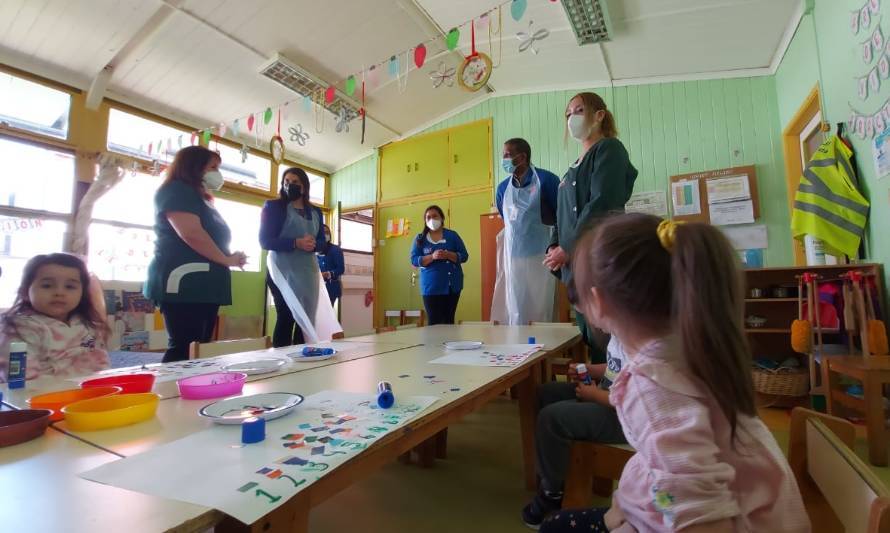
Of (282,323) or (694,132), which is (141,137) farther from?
(694,132)

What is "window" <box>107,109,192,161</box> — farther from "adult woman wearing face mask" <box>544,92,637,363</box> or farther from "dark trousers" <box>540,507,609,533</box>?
"dark trousers" <box>540,507,609,533</box>

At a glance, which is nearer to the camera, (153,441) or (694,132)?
(153,441)

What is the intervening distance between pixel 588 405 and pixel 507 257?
5.16 feet

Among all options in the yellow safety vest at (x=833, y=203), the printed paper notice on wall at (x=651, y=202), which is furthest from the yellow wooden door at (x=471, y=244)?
the yellow safety vest at (x=833, y=203)

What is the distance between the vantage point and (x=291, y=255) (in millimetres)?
2213

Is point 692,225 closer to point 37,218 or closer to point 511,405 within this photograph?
point 511,405

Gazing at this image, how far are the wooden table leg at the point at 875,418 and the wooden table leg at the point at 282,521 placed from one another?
7.06ft

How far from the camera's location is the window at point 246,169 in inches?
181

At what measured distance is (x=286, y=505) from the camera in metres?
0.40

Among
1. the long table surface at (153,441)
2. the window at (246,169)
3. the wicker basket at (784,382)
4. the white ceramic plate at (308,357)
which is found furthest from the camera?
the window at (246,169)

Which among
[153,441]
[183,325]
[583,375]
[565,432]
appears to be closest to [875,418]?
[583,375]

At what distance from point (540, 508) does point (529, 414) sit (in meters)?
0.27

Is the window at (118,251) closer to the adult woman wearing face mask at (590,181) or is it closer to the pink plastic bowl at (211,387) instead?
the pink plastic bowl at (211,387)

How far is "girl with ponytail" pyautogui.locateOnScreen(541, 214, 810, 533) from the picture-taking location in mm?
523
